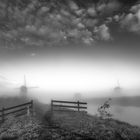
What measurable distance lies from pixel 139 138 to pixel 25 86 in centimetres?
10885

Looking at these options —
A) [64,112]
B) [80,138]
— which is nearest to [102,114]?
[64,112]

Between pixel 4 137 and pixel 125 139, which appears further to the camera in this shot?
pixel 4 137

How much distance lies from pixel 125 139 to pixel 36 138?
611 centimetres

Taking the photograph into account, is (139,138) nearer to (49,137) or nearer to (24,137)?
(49,137)

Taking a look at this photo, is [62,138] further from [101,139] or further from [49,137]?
[101,139]

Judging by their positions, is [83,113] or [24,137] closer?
[24,137]

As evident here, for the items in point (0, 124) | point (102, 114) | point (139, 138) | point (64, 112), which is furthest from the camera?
point (64, 112)

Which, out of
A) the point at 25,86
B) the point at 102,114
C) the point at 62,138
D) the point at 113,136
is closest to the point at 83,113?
the point at 102,114

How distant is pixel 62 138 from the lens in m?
7.84

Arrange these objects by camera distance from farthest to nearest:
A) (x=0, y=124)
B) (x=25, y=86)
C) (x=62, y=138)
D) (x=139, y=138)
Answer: (x=25, y=86) → (x=0, y=124) → (x=139, y=138) → (x=62, y=138)

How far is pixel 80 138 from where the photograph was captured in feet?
25.9

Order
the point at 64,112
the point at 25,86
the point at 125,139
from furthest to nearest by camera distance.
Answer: the point at 25,86 < the point at 64,112 < the point at 125,139

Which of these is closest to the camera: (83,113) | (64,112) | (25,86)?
(83,113)

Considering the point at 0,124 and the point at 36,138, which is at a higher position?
the point at 36,138
